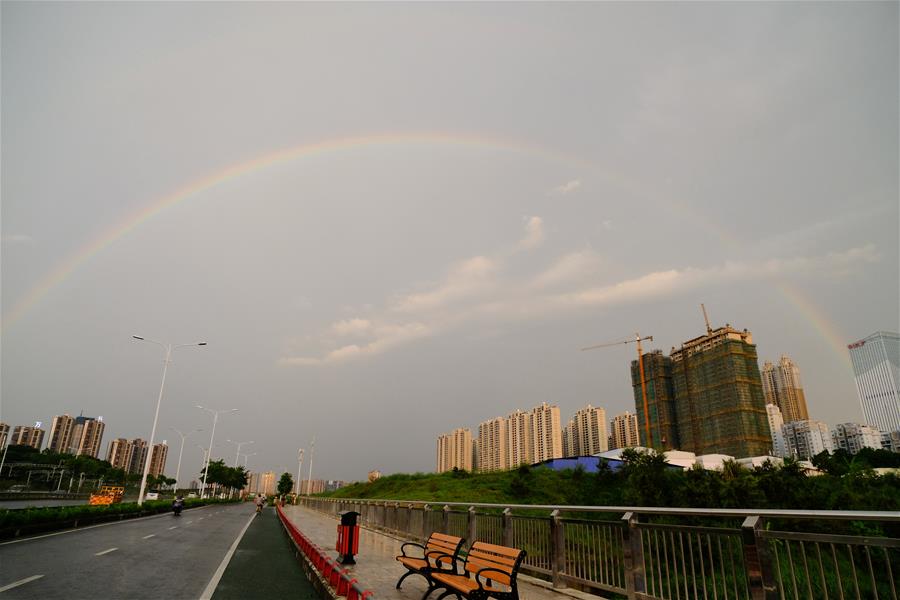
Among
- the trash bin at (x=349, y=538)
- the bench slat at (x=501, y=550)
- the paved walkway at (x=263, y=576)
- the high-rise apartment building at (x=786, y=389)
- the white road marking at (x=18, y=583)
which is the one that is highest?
the high-rise apartment building at (x=786, y=389)

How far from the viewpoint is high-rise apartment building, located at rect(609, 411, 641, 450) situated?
395 feet

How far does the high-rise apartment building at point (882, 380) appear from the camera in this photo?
188875 millimetres

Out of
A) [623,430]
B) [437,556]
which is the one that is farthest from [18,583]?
[623,430]

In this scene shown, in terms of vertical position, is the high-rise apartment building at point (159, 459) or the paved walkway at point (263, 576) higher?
the high-rise apartment building at point (159, 459)

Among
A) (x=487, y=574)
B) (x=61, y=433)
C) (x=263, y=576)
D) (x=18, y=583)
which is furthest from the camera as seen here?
(x=61, y=433)

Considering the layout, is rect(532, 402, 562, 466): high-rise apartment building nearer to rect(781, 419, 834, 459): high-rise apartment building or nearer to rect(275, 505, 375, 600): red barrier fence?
rect(781, 419, 834, 459): high-rise apartment building

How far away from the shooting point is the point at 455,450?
123562mm

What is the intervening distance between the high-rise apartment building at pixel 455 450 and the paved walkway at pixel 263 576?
10611 centimetres

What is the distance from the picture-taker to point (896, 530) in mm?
26766

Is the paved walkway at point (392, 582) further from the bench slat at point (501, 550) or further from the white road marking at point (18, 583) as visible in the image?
the white road marking at point (18, 583)

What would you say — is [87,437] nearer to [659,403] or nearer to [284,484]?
[284,484]

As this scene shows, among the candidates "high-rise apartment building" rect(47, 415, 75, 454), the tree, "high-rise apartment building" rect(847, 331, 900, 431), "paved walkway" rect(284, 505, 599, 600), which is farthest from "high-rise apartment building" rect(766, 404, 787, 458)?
"high-rise apartment building" rect(47, 415, 75, 454)

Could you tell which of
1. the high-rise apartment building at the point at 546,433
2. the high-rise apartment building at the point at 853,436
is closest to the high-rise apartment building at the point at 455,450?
the high-rise apartment building at the point at 546,433

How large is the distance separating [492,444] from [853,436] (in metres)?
103
